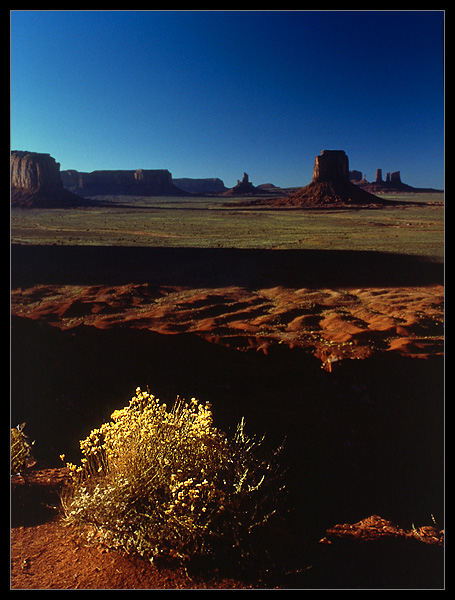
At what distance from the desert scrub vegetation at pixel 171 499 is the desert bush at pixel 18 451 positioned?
92 centimetres

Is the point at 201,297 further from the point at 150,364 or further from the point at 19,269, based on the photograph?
the point at 19,269

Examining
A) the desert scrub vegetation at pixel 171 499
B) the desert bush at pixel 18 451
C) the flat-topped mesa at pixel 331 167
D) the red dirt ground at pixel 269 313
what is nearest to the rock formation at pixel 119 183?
the red dirt ground at pixel 269 313

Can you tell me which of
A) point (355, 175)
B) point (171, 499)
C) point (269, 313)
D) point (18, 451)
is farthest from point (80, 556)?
point (355, 175)

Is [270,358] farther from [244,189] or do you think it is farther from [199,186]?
[199,186]

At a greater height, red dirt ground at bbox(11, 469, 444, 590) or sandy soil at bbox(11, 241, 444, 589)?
sandy soil at bbox(11, 241, 444, 589)

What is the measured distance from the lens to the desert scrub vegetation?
221cm

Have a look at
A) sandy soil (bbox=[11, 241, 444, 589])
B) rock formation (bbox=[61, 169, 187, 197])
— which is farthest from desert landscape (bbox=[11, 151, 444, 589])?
rock formation (bbox=[61, 169, 187, 197])

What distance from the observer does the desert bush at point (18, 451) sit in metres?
3.26

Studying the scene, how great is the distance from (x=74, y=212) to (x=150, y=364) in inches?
119

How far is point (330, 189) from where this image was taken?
4367mm

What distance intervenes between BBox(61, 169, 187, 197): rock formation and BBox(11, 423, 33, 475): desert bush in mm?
2976

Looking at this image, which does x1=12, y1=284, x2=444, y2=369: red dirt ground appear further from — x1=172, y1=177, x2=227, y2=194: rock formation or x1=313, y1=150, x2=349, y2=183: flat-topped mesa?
x1=172, y1=177, x2=227, y2=194: rock formation
